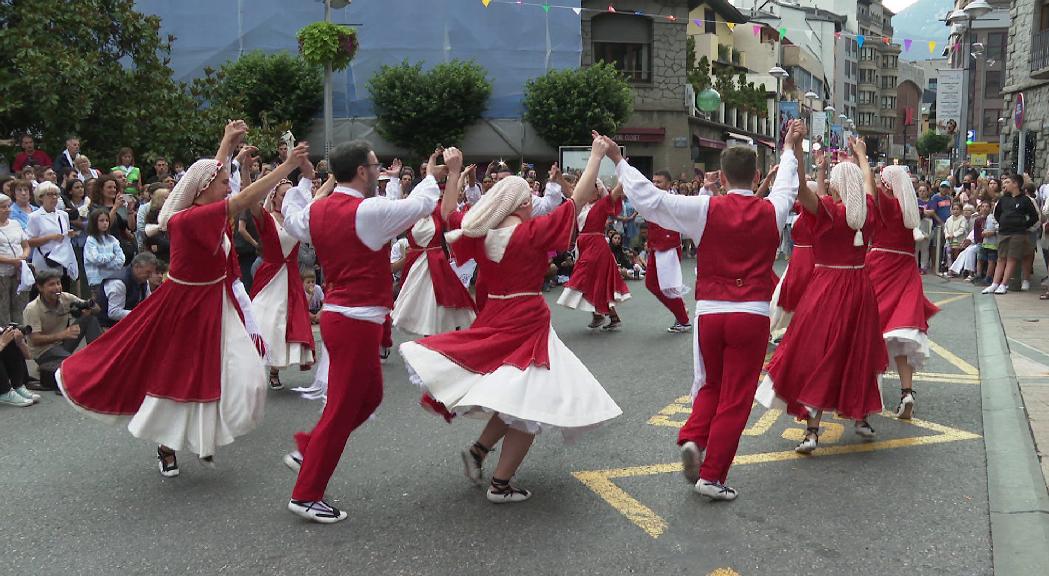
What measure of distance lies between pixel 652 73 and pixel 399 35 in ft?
29.3

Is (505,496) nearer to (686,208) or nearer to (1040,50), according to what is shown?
(686,208)

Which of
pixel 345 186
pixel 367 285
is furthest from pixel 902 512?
pixel 345 186

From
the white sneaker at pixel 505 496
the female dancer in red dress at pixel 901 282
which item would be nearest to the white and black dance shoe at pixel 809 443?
the female dancer in red dress at pixel 901 282

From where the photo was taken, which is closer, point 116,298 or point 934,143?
point 116,298

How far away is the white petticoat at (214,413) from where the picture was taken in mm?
5289

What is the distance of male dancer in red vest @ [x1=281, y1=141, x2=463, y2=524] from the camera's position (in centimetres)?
478

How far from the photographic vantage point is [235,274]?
7.12 meters

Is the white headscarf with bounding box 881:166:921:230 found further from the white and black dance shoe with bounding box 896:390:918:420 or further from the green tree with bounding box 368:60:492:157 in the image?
the green tree with bounding box 368:60:492:157

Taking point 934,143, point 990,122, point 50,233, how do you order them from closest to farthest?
1. point 50,233
2. point 934,143
3. point 990,122

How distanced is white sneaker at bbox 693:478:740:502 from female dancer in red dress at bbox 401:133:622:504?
58cm

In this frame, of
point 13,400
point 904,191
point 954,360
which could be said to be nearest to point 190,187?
point 13,400

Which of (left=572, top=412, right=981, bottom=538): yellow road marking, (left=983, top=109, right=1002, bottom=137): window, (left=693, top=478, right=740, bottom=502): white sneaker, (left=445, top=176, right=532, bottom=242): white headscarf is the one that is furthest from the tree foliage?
(left=445, top=176, right=532, bottom=242): white headscarf

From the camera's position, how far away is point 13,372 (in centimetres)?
792

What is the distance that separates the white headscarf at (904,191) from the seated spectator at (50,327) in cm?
671
